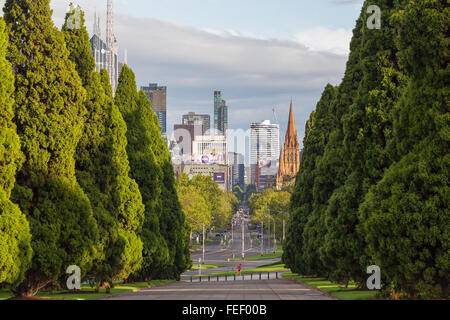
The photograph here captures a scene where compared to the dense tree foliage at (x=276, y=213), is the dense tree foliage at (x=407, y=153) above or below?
above

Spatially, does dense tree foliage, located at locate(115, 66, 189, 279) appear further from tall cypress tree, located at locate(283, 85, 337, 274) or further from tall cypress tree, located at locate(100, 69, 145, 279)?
tall cypress tree, located at locate(283, 85, 337, 274)

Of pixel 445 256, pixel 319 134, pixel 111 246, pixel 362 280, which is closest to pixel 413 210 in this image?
pixel 445 256

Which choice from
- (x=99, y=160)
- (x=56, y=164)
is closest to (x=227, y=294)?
(x=99, y=160)

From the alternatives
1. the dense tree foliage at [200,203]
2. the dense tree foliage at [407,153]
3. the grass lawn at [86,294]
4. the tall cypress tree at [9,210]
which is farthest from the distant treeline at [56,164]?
the dense tree foliage at [200,203]

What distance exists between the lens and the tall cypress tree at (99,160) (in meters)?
28.3

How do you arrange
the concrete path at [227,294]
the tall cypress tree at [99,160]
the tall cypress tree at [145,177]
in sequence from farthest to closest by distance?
the tall cypress tree at [145,177]
the tall cypress tree at [99,160]
the concrete path at [227,294]

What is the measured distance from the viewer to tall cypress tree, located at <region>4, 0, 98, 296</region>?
74.4 ft

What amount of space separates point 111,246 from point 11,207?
9.13 metres

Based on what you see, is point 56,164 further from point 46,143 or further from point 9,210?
point 9,210

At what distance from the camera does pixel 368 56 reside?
A: 84.7 ft

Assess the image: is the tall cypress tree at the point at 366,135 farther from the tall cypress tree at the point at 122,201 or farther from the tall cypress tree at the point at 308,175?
the tall cypress tree at the point at 308,175

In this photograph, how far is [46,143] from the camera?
77.2 feet

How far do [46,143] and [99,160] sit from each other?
625cm

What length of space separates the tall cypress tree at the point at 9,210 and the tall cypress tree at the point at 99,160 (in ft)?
23.8
